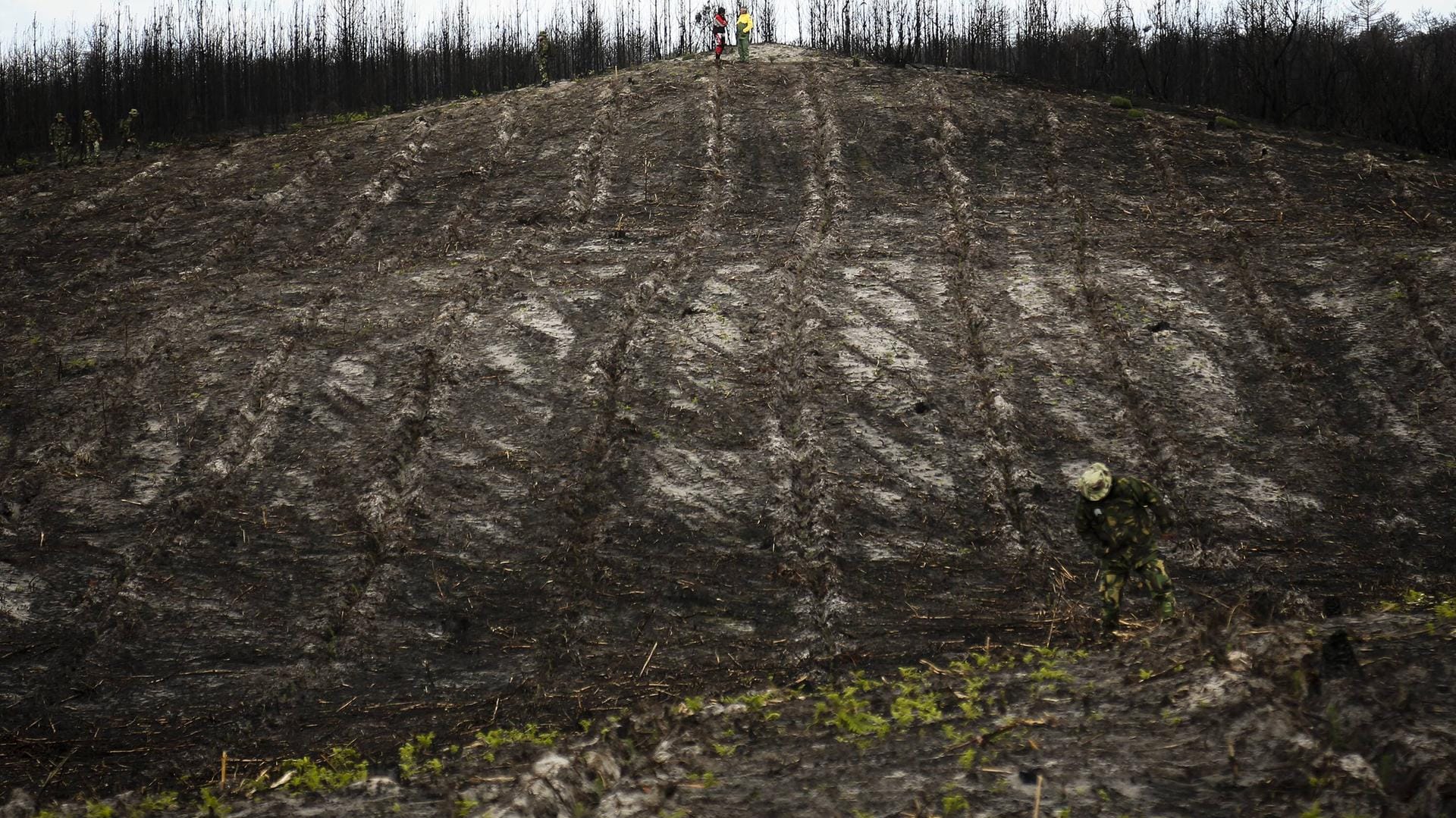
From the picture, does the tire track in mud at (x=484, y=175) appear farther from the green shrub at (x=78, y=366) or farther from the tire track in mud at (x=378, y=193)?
the green shrub at (x=78, y=366)

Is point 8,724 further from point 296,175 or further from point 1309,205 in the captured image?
point 1309,205

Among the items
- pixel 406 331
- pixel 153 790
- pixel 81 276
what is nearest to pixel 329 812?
pixel 153 790

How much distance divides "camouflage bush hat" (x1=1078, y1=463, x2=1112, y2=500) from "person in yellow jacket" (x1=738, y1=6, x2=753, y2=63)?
17.7 meters

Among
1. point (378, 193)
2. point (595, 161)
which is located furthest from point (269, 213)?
point (595, 161)

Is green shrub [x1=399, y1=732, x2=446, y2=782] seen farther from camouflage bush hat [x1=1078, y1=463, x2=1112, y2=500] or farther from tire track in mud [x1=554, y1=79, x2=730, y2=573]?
camouflage bush hat [x1=1078, y1=463, x2=1112, y2=500]

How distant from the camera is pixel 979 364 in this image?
1218 cm

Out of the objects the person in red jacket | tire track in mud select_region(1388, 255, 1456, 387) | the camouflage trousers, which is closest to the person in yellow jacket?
the person in red jacket

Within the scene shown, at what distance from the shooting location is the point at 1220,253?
14.2 metres

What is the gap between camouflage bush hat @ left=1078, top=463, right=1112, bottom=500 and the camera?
306 inches

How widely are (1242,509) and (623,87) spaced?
1663cm

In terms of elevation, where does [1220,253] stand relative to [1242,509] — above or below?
above

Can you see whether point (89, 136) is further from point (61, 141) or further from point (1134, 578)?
point (1134, 578)

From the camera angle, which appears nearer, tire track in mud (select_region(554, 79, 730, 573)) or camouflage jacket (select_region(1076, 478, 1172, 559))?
camouflage jacket (select_region(1076, 478, 1172, 559))

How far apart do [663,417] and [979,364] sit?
4035mm
